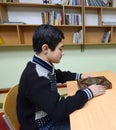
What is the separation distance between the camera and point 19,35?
229cm

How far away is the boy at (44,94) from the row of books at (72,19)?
1.49m

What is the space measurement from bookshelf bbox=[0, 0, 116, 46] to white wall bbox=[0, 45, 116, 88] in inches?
5.5

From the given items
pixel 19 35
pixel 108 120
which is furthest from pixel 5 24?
pixel 108 120

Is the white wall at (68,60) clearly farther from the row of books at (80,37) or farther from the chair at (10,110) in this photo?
the chair at (10,110)

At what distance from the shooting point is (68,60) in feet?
8.61

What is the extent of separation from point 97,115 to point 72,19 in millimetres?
1878

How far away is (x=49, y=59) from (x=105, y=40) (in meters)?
1.84

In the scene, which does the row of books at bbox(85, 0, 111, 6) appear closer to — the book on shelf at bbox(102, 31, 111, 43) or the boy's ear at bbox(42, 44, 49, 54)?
the book on shelf at bbox(102, 31, 111, 43)

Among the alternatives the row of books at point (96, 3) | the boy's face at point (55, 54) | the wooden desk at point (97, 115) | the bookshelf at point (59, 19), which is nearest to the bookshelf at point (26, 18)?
the bookshelf at point (59, 19)

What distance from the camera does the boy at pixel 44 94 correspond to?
75 centimetres

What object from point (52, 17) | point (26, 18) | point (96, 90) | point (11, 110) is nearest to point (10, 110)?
point (11, 110)

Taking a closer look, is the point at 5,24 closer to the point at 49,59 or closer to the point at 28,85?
the point at 49,59

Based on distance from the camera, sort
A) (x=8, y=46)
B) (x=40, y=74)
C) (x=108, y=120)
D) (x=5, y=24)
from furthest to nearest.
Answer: (x=8, y=46) < (x=5, y=24) < (x=40, y=74) < (x=108, y=120)

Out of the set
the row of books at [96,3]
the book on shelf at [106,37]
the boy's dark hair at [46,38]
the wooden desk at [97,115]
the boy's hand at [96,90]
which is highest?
the row of books at [96,3]
